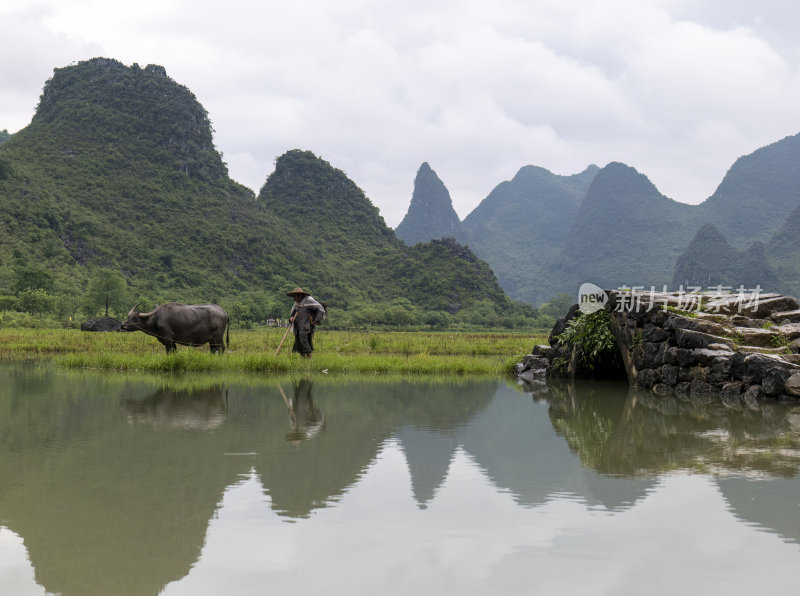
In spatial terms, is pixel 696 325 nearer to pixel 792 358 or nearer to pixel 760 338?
pixel 760 338

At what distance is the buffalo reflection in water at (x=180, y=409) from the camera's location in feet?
21.9

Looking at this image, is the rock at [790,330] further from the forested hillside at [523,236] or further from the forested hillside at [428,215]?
the forested hillside at [428,215]

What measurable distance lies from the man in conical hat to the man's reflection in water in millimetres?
3934

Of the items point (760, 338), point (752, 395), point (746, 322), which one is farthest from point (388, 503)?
point (746, 322)

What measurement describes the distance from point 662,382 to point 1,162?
61.4 m

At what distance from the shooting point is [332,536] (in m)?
3.36

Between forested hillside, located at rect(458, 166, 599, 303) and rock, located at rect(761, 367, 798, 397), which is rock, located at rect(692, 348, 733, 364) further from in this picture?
forested hillside, located at rect(458, 166, 599, 303)

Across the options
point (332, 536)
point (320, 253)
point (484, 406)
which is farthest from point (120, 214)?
point (332, 536)

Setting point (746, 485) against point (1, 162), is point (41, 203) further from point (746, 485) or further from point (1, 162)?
point (746, 485)

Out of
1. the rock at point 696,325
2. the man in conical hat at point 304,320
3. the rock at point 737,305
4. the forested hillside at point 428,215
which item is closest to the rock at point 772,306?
the rock at point 737,305

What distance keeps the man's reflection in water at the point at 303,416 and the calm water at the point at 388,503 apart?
0.05 meters

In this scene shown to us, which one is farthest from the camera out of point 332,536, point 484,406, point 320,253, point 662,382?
point 320,253

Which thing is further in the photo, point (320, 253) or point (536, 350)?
point (320, 253)

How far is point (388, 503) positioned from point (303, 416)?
3.52 meters
